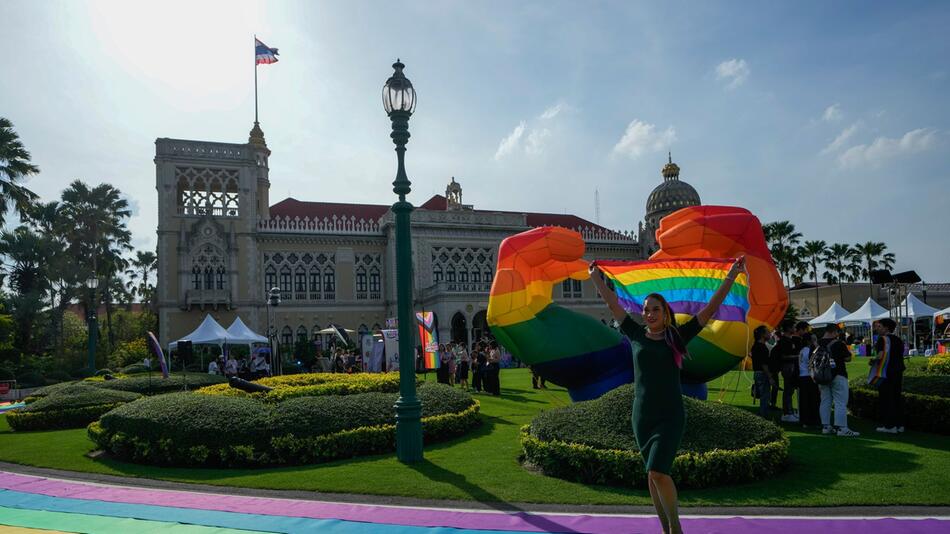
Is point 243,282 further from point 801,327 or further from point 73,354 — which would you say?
point 801,327

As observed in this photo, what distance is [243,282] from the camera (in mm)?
43656

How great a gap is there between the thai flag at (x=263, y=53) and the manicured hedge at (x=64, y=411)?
30.8m

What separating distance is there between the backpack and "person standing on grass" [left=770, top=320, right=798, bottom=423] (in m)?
1.37

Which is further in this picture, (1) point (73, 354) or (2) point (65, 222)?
(2) point (65, 222)

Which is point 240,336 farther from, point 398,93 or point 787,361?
point 787,361

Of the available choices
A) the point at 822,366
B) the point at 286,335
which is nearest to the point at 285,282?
the point at 286,335

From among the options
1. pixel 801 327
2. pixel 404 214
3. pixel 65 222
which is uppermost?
pixel 65 222

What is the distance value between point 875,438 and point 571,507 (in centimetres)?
626

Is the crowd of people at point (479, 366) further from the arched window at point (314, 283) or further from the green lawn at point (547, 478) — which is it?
the arched window at point (314, 283)

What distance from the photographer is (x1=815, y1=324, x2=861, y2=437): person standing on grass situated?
35.4ft

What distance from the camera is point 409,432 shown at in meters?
9.83

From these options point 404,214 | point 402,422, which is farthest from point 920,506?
point 404,214

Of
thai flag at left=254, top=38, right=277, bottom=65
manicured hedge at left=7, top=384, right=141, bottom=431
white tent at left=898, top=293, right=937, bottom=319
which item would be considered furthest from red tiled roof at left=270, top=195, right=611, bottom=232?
manicured hedge at left=7, top=384, right=141, bottom=431

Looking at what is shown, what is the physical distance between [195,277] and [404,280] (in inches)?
1442
